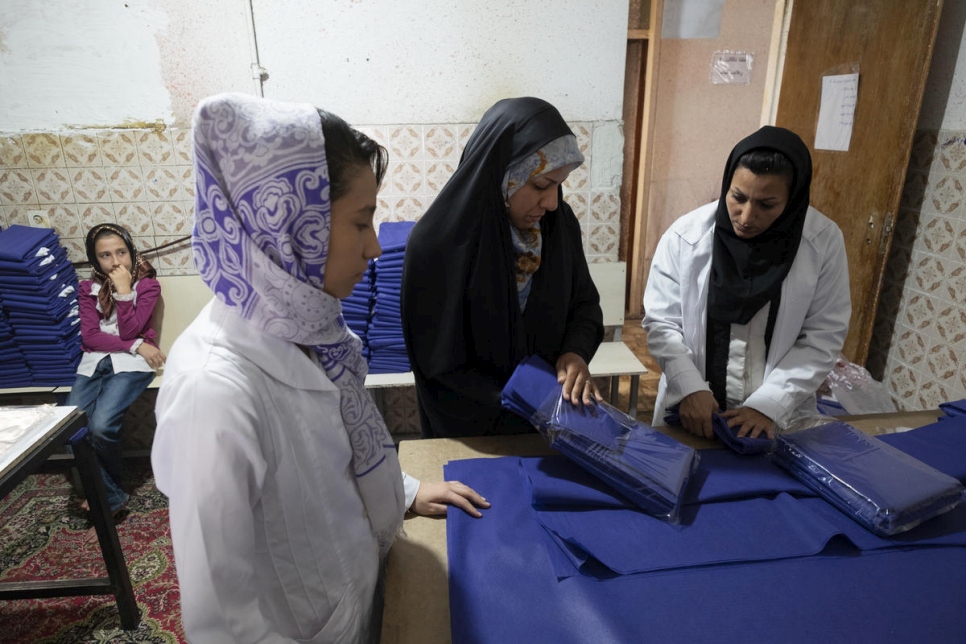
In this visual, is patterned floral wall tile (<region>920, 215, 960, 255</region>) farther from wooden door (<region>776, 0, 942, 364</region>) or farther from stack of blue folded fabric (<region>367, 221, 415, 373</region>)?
stack of blue folded fabric (<region>367, 221, 415, 373</region>)

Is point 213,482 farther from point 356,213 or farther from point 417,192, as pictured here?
point 417,192

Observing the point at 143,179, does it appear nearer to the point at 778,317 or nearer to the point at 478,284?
the point at 478,284

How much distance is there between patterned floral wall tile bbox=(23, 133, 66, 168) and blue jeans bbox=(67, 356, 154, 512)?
3.38ft

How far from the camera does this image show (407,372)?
9.36 ft

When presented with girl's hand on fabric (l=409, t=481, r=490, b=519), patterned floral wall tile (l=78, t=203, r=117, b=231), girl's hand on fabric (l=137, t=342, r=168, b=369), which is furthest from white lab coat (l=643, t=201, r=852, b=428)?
patterned floral wall tile (l=78, t=203, r=117, b=231)

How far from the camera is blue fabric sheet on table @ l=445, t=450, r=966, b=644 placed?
2.72 feet

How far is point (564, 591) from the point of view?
90cm

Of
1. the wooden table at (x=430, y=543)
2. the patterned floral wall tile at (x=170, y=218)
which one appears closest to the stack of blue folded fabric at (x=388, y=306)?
the patterned floral wall tile at (x=170, y=218)

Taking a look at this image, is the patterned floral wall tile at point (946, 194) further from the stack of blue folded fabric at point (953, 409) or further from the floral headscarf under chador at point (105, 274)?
the floral headscarf under chador at point (105, 274)

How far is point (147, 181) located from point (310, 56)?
3.49 ft

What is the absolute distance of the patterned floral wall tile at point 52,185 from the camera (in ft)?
9.36

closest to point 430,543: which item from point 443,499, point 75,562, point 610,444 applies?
point 443,499

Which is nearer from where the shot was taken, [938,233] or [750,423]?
[750,423]

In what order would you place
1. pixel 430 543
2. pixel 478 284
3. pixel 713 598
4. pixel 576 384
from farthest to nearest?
1. pixel 478 284
2. pixel 576 384
3. pixel 430 543
4. pixel 713 598
